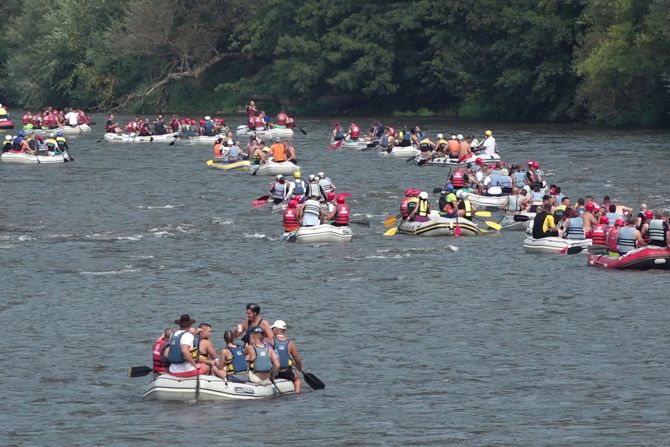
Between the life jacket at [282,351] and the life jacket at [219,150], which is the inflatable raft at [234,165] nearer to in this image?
the life jacket at [219,150]

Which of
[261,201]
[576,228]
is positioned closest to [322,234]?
[576,228]

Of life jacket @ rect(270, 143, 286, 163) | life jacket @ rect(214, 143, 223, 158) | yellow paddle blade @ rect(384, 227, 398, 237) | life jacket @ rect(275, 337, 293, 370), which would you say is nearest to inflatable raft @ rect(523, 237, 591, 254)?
yellow paddle blade @ rect(384, 227, 398, 237)

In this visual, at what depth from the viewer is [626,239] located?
43406 mm

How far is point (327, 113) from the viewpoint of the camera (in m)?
113

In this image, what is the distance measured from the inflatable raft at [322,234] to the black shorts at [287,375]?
1842cm

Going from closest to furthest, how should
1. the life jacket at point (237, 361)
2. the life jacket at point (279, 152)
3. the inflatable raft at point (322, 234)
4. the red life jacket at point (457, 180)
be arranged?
the life jacket at point (237, 361) < the inflatable raft at point (322, 234) < the red life jacket at point (457, 180) < the life jacket at point (279, 152)

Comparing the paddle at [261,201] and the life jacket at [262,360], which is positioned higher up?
the life jacket at [262,360]

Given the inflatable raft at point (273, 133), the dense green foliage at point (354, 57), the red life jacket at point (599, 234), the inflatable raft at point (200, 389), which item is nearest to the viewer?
the inflatable raft at point (200, 389)

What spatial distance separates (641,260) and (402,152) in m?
35.5

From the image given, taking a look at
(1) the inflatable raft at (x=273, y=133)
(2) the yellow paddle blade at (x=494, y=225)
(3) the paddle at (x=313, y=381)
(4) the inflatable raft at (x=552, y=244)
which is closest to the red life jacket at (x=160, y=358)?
(3) the paddle at (x=313, y=381)

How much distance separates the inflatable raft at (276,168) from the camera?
228 ft

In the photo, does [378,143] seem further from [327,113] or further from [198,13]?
[198,13]

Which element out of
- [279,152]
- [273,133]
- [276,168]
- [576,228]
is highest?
[576,228]

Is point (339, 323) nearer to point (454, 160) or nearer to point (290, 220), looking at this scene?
point (290, 220)
